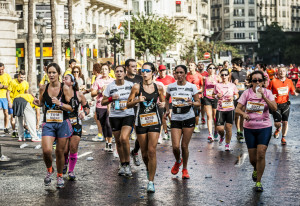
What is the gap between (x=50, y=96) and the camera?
934cm

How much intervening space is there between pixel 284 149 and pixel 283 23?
14736 centimetres

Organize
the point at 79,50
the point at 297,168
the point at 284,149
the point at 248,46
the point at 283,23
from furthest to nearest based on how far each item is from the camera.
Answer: the point at 283,23 → the point at 248,46 → the point at 79,50 → the point at 284,149 → the point at 297,168

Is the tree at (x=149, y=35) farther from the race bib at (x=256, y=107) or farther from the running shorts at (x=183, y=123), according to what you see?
the race bib at (x=256, y=107)

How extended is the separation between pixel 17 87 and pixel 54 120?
7.73 m

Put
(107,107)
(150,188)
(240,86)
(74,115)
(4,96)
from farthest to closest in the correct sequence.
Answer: (4,96), (240,86), (107,107), (74,115), (150,188)

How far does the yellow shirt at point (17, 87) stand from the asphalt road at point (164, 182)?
2847 millimetres

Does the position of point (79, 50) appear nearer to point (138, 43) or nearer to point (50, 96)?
point (138, 43)

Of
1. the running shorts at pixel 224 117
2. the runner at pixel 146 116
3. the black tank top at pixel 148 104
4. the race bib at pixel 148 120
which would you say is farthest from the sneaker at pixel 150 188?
the running shorts at pixel 224 117

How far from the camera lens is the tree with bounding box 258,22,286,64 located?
137375mm

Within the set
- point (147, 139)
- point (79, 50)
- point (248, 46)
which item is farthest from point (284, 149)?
point (248, 46)

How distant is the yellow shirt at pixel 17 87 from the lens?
16594mm

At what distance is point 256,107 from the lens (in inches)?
365

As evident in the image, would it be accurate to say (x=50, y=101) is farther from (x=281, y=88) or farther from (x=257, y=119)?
(x=281, y=88)

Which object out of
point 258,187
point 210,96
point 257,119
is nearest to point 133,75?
point 257,119
